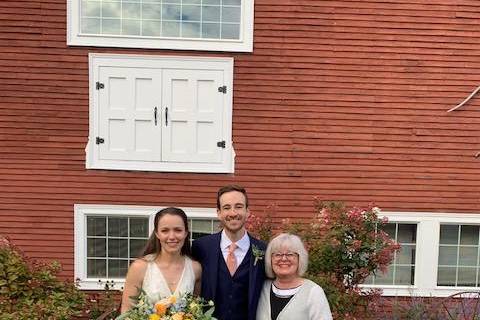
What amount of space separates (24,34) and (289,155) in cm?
377

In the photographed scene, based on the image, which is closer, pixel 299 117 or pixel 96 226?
pixel 299 117

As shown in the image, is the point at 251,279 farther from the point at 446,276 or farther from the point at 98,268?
the point at 446,276

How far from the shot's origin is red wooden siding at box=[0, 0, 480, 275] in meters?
6.13

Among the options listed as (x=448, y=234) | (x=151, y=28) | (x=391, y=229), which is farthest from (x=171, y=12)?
(x=448, y=234)

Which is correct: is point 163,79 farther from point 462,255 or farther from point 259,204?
point 462,255

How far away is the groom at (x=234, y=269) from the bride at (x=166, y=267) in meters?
0.10

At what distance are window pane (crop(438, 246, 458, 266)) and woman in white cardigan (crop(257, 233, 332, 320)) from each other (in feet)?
15.4

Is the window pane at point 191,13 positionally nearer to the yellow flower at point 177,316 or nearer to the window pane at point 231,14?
the window pane at point 231,14

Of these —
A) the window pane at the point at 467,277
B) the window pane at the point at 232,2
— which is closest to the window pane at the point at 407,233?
the window pane at the point at 467,277

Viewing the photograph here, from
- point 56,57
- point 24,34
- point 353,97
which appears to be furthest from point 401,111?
point 24,34

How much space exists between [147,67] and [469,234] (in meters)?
4.97

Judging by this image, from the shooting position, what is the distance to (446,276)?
6695 millimetres

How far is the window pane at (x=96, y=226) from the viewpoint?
6414 mm

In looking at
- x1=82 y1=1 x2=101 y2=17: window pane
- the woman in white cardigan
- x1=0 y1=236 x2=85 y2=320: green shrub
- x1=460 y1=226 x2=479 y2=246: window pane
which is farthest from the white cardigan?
x1=82 y1=1 x2=101 y2=17: window pane
